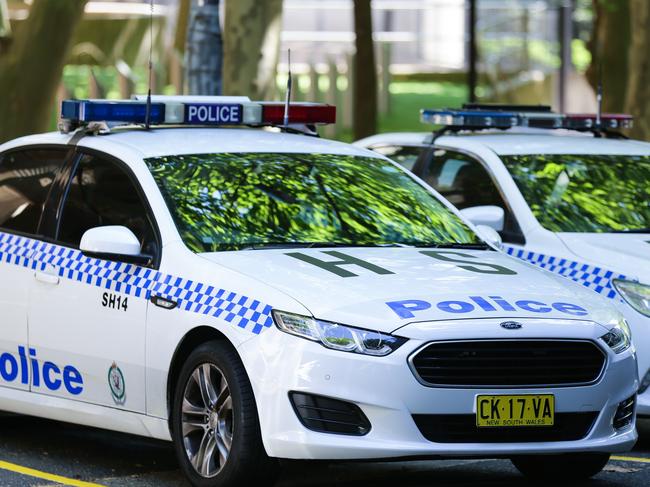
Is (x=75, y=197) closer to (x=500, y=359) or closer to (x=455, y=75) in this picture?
(x=500, y=359)

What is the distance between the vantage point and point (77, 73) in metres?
39.5

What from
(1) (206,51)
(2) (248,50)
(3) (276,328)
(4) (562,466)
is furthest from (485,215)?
(2) (248,50)

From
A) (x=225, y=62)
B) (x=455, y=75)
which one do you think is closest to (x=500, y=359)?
(x=225, y=62)

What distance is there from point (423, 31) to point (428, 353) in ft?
130

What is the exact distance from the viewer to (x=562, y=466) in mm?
7754

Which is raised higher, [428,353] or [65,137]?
[65,137]

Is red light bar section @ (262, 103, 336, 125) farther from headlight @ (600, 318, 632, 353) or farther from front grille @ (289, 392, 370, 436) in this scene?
front grille @ (289, 392, 370, 436)

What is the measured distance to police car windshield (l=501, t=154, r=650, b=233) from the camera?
9945mm

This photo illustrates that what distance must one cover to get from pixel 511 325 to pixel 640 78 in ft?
37.3

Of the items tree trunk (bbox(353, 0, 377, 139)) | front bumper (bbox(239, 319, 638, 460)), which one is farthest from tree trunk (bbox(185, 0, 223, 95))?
tree trunk (bbox(353, 0, 377, 139))

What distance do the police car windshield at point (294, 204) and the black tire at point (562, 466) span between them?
1.07 meters

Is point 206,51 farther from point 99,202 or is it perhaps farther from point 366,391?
point 366,391

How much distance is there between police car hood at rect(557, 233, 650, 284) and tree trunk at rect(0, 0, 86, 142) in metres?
10.4

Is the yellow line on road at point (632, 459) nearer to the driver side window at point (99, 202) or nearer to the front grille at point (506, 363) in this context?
the front grille at point (506, 363)
